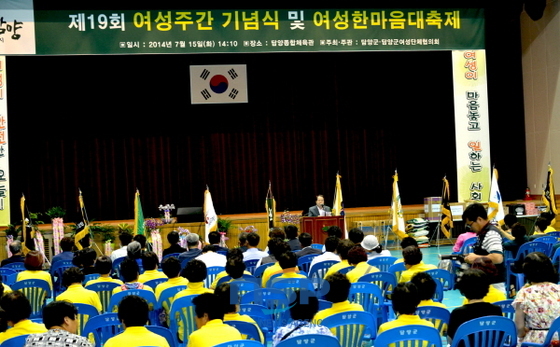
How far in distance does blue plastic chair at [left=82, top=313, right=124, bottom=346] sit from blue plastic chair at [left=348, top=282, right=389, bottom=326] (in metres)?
2.15

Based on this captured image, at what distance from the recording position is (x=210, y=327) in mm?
4801

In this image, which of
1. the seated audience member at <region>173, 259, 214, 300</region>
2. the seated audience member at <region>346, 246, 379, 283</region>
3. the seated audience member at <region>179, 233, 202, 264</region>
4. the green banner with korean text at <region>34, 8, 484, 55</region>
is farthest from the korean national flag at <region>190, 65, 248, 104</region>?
the seated audience member at <region>173, 259, 214, 300</region>

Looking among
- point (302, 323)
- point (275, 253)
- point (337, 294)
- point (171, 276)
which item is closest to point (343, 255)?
point (275, 253)

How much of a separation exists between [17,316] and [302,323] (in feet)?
6.72

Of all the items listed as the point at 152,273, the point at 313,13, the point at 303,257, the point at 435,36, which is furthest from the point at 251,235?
the point at 435,36

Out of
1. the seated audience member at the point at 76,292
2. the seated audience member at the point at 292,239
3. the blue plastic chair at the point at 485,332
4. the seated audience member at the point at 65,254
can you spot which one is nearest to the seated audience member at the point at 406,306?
the blue plastic chair at the point at 485,332

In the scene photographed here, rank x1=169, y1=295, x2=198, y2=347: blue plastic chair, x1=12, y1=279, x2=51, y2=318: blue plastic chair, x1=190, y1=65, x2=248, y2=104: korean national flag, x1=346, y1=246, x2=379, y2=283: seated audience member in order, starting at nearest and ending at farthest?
x1=169, y1=295, x2=198, y2=347: blue plastic chair < x1=346, y1=246, x2=379, y2=283: seated audience member < x1=12, y1=279, x2=51, y2=318: blue plastic chair < x1=190, y1=65, x2=248, y2=104: korean national flag

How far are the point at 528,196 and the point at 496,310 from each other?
47.4ft

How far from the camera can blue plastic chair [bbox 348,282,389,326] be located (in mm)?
6637

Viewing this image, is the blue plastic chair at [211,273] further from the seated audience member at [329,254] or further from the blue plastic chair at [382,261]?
the blue plastic chair at [382,261]

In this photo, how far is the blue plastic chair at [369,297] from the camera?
261 inches

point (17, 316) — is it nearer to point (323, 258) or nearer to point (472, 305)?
point (472, 305)

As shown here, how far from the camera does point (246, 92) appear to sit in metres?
19.1

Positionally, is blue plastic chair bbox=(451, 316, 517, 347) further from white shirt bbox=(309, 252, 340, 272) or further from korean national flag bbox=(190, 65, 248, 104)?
korean national flag bbox=(190, 65, 248, 104)
